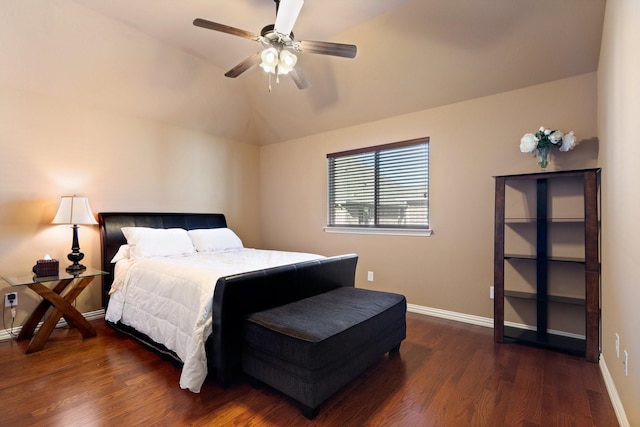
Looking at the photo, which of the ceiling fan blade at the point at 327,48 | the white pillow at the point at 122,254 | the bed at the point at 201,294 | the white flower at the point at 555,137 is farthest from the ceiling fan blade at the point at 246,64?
the white flower at the point at 555,137

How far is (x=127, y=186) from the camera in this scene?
12.2ft

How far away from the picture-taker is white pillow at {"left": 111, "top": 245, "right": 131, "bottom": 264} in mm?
3266

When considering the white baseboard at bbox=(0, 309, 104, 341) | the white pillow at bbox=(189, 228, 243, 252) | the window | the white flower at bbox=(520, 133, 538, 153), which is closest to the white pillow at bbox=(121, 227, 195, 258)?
the white pillow at bbox=(189, 228, 243, 252)

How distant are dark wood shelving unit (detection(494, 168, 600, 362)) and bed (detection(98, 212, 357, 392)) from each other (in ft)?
4.46

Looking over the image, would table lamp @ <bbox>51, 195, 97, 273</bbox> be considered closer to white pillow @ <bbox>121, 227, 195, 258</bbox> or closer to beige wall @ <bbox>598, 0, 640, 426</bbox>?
white pillow @ <bbox>121, 227, 195, 258</bbox>

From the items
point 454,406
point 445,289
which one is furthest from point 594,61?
point 454,406

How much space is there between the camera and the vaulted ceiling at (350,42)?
8.41ft

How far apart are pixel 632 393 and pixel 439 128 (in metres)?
2.73

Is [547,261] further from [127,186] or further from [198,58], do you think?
[127,186]

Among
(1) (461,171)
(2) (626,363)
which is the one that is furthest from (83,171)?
(2) (626,363)

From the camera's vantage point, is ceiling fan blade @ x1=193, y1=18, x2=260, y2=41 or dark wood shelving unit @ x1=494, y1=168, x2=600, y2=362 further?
dark wood shelving unit @ x1=494, y1=168, x2=600, y2=362

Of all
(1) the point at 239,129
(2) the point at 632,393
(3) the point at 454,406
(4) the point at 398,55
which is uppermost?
(4) the point at 398,55

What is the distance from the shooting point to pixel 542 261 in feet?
9.23

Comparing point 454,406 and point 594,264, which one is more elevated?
point 594,264
